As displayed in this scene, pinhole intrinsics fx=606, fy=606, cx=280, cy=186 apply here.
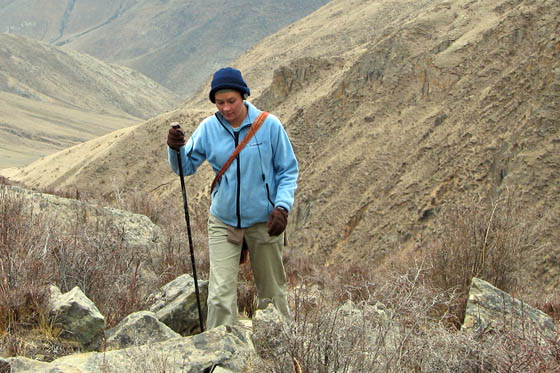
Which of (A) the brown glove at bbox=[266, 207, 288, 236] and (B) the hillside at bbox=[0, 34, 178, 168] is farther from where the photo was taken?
(B) the hillside at bbox=[0, 34, 178, 168]

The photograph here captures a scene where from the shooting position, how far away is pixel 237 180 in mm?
A: 3717

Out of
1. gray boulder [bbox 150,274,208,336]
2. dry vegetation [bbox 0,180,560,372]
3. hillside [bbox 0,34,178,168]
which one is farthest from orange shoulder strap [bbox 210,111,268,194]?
hillside [bbox 0,34,178,168]

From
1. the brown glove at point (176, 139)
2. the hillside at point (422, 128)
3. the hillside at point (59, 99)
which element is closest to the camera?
the brown glove at point (176, 139)

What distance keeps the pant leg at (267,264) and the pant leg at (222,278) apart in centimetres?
12

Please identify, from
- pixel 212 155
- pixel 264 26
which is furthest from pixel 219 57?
pixel 212 155

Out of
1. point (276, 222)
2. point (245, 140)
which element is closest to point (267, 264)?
point (276, 222)

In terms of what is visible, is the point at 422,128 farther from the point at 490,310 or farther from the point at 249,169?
the point at 249,169

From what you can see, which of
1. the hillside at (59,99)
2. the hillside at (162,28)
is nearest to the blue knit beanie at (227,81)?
the hillside at (59,99)

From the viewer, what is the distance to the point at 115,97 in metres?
92.4

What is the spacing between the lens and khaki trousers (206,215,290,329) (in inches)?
147

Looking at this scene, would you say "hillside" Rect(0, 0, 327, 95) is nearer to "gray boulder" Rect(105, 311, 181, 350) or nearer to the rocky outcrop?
the rocky outcrop

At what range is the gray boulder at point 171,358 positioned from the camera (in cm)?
270

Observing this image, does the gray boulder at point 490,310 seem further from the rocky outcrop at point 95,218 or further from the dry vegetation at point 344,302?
the rocky outcrop at point 95,218

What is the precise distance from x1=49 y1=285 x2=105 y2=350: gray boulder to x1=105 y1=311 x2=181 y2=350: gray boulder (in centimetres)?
8
